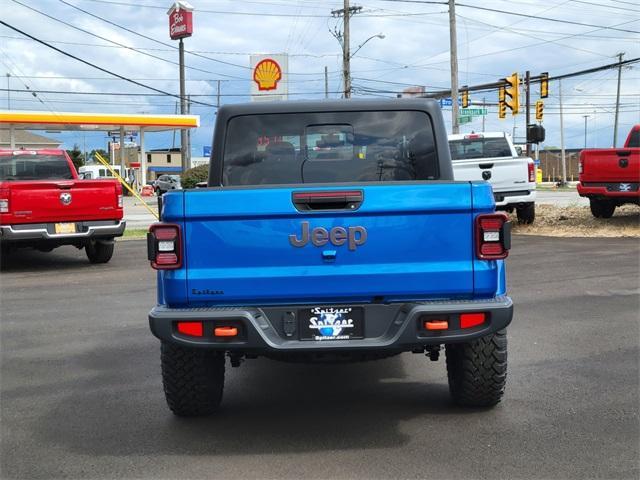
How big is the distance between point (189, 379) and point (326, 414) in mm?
913

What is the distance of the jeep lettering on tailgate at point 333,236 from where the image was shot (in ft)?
13.3

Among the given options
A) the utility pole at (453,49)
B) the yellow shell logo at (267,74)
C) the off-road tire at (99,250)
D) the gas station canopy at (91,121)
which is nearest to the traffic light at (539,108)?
the utility pole at (453,49)

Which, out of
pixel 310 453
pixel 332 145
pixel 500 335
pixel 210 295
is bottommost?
pixel 310 453

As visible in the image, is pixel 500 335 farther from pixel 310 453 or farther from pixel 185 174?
pixel 185 174

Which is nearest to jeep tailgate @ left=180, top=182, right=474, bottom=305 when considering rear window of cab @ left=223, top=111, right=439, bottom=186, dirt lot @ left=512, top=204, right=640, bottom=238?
rear window of cab @ left=223, top=111, right=439, bottom=186

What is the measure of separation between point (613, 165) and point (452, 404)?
11107 mm

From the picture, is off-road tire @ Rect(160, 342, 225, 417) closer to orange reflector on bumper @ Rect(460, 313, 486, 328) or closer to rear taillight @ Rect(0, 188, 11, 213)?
orange reflector on bumper @ Rect(460, 313, 486, 328)

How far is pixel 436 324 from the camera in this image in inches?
159

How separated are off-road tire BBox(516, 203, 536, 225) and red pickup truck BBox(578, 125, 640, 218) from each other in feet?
4.63

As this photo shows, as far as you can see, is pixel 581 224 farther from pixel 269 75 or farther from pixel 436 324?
pixel 269 75

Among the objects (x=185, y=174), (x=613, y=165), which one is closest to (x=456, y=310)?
(x=613, y=165)

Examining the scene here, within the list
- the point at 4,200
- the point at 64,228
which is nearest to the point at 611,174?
the point at 64,228

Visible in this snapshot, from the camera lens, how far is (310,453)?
4094mm

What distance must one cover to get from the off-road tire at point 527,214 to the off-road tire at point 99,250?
8.86 m
